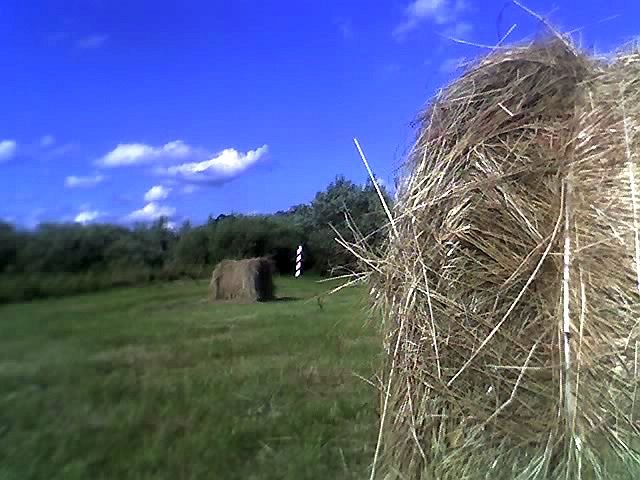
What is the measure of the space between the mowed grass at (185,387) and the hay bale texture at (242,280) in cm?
14

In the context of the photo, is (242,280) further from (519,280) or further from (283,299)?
(519,280)

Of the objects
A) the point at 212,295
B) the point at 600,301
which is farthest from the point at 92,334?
the point at 600,301

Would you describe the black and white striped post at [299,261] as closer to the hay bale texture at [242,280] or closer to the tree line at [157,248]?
the tree line at [157,248]

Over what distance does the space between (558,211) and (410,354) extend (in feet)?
3.54

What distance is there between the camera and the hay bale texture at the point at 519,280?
389 centimetres

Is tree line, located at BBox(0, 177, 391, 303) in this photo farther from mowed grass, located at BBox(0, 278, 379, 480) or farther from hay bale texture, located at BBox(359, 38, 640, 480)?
hay bale texture, located at BBox(359, 38, 640, 480)

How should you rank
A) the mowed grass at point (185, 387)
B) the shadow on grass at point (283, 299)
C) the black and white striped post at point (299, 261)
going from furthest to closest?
the shadow on grass at point (283, 299)
the black and white striped post at point (299, 261)
the mowed grass at point (185, 387)

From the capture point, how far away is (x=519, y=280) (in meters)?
4.19

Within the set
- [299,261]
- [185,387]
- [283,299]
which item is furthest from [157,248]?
[283,299]

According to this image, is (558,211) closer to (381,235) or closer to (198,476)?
(381,235)

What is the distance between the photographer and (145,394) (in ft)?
16.0

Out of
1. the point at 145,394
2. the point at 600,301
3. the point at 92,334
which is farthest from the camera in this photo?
the point at 145,394

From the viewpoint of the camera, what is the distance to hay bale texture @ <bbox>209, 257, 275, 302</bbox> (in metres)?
5.25

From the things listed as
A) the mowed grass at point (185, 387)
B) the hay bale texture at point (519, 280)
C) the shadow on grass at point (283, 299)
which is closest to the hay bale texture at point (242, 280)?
the shadow on grass at point (283, 299)
